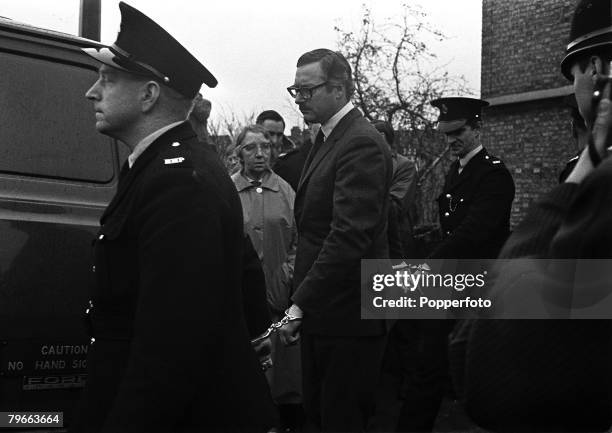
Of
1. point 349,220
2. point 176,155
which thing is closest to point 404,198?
point 349,220

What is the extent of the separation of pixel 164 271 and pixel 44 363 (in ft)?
5.19

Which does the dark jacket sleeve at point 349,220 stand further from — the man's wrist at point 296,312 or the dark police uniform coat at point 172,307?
the dark police uniform coat at point 172,307

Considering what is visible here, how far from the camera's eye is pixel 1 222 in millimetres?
3695

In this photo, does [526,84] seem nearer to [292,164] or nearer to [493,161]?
[292,164]

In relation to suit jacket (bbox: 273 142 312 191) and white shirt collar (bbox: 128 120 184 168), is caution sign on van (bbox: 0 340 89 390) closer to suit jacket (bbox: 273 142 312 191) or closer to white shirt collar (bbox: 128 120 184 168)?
white shirt collar (bbox: 128 120 184 168)

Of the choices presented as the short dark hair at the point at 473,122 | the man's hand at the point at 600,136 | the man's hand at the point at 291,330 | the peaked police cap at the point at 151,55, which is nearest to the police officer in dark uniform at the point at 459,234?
the short dark hair at the point at 473,122

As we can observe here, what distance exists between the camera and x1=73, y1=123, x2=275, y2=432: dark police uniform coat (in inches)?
93.3

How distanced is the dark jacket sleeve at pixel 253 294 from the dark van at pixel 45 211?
87 centimetres

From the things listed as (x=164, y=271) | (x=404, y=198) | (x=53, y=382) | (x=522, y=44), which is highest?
(x=522, y=44)

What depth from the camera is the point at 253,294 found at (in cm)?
320

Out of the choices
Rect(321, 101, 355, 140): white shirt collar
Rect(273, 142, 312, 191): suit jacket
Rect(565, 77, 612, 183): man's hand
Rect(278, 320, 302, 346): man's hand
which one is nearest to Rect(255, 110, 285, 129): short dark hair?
Rect(273, 142, 312, 191): suit jacket

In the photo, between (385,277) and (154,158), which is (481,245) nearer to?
(385,277)

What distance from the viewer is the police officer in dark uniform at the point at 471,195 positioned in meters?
5.74

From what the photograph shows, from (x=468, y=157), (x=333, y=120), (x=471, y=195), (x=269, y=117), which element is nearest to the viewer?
(x=333, y=120)
